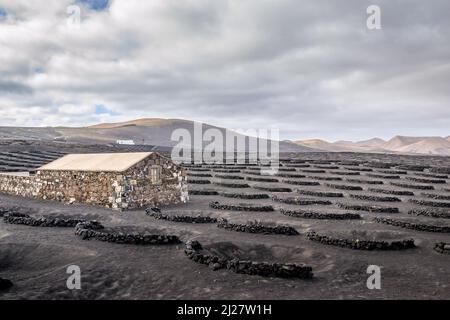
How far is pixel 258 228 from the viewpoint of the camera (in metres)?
21.1

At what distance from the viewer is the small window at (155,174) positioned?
1113 inches

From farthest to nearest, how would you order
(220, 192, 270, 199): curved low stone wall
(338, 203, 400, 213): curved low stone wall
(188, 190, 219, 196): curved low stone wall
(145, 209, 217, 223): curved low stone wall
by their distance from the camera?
1. (188, 190, 219, 196): curved low stone wall
2. (220, 192, 270, 199): curved low stone wall
3. (338, 203, 400, 213): curved low stone wall
4. (145, 209, 217, 223): curved low stone wall

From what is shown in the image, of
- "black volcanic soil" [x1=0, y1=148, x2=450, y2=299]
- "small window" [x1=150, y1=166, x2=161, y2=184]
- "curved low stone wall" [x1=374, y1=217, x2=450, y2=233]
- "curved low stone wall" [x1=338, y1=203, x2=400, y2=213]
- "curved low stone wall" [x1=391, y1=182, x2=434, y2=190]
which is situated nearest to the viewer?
"black volcanic soil" [x1=0, y1=148, x2=450, y2=299]

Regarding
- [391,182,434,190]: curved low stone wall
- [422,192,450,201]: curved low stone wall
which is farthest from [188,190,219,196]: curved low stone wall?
[391,182,434,190]: curved low stone wall

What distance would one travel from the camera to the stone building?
26734 mm

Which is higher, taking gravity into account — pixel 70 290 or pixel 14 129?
pixel 14 129

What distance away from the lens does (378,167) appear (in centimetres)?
6075

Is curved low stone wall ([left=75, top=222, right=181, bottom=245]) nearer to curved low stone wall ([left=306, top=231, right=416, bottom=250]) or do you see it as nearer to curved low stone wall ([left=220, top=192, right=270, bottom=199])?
curved low stone wall ([left=306, top=231, right=416, bottom=250])

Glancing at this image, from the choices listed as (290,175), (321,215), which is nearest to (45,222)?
(321,215)

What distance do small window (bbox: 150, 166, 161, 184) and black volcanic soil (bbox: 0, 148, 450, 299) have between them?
3.49 meters

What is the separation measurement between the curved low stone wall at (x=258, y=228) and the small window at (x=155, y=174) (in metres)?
8.30
